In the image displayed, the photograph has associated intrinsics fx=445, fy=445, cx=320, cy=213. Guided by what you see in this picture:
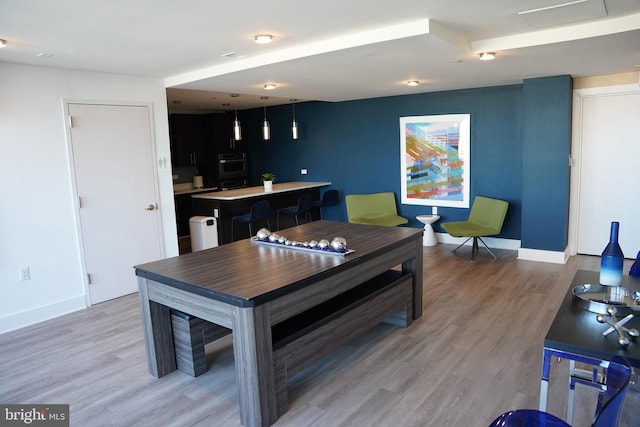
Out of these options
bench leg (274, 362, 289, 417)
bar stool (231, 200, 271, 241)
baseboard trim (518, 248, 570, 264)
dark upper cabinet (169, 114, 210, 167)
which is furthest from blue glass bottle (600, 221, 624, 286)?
dark upper cabinet (169, 114, 210, 167)

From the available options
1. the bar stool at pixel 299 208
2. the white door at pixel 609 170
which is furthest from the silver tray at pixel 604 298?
the bar stool at pixel 299 208

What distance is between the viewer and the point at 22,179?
13.3 ft

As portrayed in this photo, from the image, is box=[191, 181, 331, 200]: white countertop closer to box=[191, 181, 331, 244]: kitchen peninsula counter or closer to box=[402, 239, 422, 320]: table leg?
box=[191, 181, 331, 244]: kitchen peninsula counter

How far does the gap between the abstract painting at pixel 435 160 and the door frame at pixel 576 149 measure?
131cm

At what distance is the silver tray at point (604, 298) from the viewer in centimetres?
185

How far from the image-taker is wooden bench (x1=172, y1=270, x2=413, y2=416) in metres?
2.61

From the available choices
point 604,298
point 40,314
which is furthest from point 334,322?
point 40,314

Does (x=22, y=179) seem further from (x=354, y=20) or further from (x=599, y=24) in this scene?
(x=599, y=24)

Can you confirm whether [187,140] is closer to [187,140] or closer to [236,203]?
[187,140]

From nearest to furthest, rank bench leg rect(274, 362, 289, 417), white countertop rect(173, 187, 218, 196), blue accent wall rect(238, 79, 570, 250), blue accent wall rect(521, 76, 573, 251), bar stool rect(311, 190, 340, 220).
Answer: bench leg rect(274, 362, 289, 417)
blue accent wall rect(521, 76, 573, 251)
blue accent wall rect(238, 79, 570, 250)
bar stool rect(311, 190, 340, 220)
white countertop rect(173, 187, 218, 196)

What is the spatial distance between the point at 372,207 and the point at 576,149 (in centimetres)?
290

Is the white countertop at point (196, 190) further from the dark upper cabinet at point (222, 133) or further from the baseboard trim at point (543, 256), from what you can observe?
the baseboard trim at point (543, 256)

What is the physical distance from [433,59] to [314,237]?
194cm

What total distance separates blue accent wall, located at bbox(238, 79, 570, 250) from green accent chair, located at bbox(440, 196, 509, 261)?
0.88 feet
